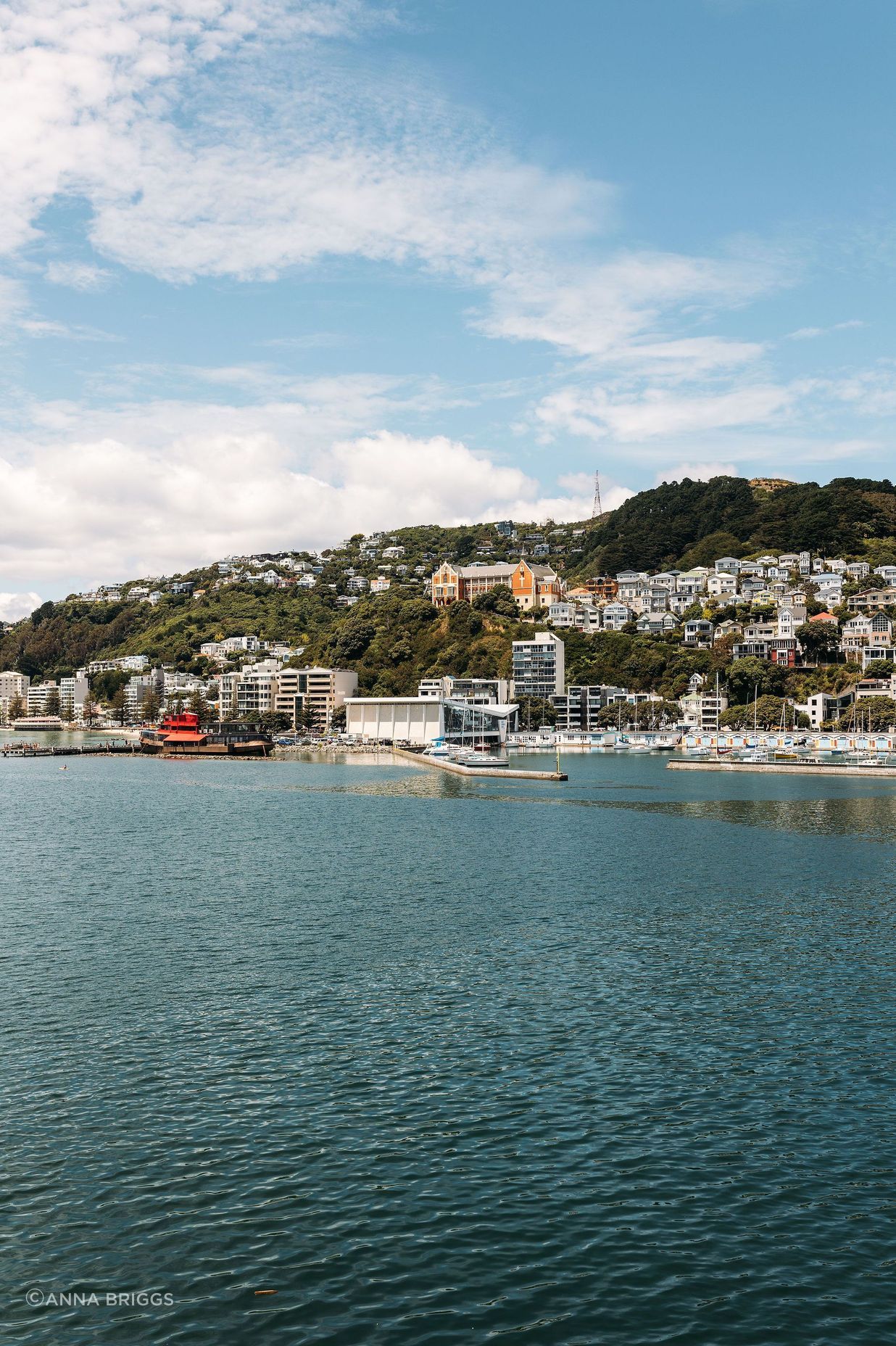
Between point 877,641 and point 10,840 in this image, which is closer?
point 10,840

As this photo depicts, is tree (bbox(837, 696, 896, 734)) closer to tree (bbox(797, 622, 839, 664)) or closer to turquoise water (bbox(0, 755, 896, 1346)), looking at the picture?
tree (bbox(797, 622, 839, 664))

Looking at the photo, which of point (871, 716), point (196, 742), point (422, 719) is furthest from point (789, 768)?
point (196, 742)

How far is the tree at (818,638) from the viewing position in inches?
6826

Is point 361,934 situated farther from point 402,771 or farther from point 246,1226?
point 402,771

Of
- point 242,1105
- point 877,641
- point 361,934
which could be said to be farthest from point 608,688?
point 242,1105

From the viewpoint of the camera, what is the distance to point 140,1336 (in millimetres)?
12633

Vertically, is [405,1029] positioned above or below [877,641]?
below

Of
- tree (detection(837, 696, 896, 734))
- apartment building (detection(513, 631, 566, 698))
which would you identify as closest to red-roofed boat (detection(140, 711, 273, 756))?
apartment building (detection(513, 631, 566, 698))

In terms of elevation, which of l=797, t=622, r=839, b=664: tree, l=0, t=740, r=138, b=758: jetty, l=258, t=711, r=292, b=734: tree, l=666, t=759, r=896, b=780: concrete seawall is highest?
l=797, t=622, r=839, b=664: tree

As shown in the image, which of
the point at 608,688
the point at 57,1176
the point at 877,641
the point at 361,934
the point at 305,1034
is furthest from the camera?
the point at 608,688

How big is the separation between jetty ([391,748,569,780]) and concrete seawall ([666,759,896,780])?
2169 cm

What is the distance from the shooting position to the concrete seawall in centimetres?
11588

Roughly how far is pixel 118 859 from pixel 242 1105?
33985mm

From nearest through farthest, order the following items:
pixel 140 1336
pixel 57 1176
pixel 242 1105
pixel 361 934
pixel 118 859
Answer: pixel 140 1336
pixel 57 1176
pixel 242 1105
pixel 361 934
pixel 118 859
